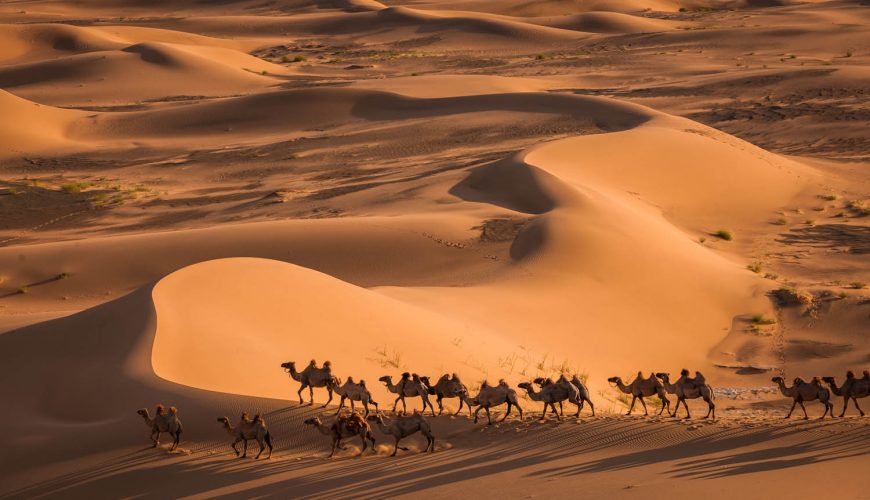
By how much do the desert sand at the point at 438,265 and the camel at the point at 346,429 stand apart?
0.61ft

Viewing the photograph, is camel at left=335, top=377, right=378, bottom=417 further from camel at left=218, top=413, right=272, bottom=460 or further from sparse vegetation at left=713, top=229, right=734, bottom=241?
sparse vegetation at left=713, top=229, right=734, bottom=241

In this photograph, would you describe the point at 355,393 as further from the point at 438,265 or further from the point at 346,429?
the point at 438,265

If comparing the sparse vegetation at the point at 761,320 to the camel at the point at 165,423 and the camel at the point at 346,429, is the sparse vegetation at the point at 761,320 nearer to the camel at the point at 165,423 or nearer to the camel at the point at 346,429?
the camel at the point at 346,429

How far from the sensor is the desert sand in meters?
9.36

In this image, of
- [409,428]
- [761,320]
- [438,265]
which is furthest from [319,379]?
[438,265]

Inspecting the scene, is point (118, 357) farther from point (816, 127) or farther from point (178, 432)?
point (816, 127)

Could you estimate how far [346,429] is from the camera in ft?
30.3

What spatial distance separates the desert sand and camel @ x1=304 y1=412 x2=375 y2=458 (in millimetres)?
186

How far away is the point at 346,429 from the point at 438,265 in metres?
11.5

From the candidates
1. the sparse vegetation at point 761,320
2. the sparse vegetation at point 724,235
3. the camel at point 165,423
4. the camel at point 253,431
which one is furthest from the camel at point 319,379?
the sparse vegetation at point 724,235

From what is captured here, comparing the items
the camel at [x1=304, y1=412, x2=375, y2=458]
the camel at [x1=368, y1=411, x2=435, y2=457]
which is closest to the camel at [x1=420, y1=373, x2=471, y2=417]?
the camel at [x1=368, y1=411, x2=435, y2=457]

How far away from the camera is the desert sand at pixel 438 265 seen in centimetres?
936

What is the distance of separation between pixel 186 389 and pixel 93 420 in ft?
2.92

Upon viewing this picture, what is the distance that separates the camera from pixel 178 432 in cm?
936
